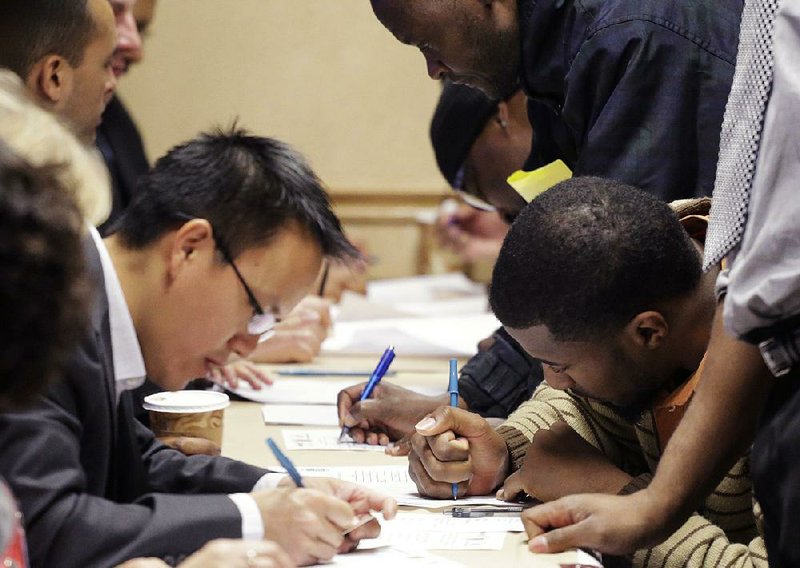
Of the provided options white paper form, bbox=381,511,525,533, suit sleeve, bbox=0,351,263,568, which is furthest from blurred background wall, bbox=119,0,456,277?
suit sleeve, bbox=0,351,263,568

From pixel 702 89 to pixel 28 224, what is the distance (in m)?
1.38

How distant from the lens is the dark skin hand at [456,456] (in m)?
1.87

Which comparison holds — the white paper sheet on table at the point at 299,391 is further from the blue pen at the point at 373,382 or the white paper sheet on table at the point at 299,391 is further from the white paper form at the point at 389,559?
the white paper form at the point at 389,559

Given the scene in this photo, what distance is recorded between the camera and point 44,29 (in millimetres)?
2359

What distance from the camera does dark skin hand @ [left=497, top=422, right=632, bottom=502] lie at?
1766 millimetres

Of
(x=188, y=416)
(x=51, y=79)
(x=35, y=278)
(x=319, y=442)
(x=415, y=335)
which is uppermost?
(x=35, y=278)

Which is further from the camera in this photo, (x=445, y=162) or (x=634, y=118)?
(x=445, y=162)

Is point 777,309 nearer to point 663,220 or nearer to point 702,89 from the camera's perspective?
point 663,220

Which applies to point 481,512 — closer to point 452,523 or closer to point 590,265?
point 452,523

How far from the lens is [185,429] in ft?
6.89

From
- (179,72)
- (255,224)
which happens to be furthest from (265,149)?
(179,72)

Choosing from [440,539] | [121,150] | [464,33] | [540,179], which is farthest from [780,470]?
[121,150]

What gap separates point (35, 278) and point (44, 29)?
1.51m

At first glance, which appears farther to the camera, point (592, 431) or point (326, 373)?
point (326, 373)
